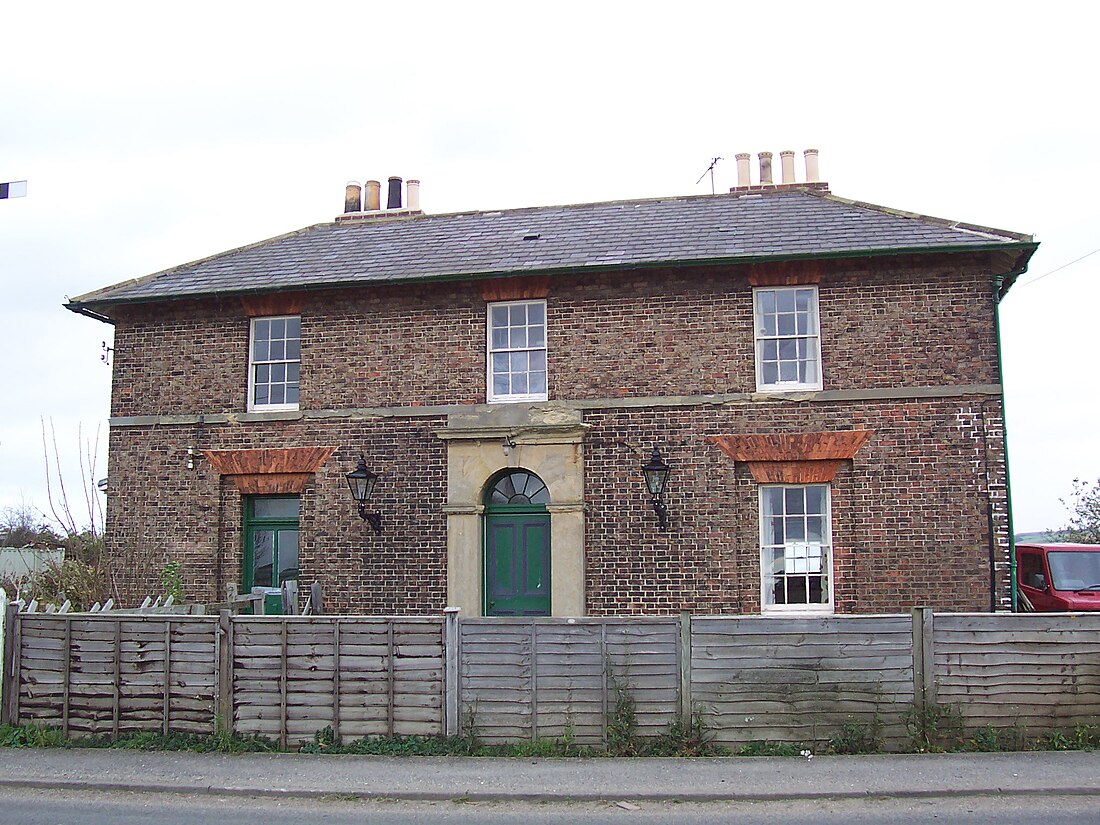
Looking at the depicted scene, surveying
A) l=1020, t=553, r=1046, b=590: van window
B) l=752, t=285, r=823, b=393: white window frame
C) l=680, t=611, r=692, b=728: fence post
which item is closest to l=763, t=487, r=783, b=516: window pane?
l=752, t=285, r=823, b=393: white window frame

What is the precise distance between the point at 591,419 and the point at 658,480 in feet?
4.47

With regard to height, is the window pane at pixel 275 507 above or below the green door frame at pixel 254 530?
above

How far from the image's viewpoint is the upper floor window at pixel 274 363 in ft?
51.8

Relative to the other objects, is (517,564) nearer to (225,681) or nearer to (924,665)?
(225,681)

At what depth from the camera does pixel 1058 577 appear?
1543 centimetres

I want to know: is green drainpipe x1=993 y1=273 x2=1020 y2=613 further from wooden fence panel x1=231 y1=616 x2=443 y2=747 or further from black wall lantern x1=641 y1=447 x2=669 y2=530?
wooden fence panel x1=231 y1=616 x2=443 y2=747

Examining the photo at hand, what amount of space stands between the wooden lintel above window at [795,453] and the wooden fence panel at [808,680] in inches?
166

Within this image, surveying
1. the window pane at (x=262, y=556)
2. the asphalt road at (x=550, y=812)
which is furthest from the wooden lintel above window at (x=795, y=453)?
the window pane at (x=262, y=556)

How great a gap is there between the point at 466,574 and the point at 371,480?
193 centimetres

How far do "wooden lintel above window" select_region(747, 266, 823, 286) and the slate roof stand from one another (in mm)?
234

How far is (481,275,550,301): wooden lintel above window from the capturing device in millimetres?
14953

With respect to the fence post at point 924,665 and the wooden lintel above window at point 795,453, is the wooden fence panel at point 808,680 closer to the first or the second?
the fence post at point 924,665

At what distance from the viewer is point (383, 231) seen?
18.1 meters

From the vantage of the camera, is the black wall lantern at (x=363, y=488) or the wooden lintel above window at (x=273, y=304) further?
the wooden lintel above window at (x=273, y=304)
